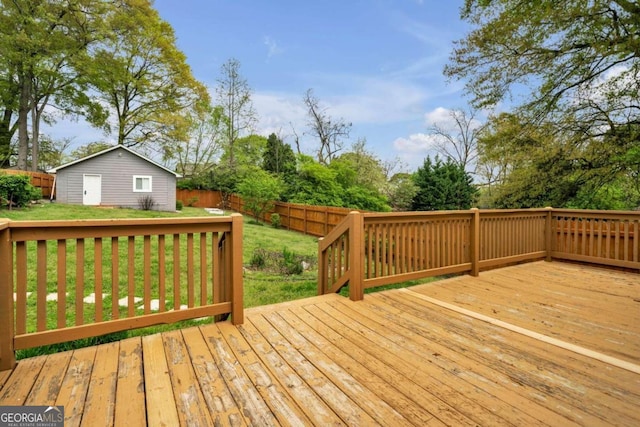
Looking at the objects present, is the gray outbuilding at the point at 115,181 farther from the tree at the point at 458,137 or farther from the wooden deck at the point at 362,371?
the tree at the point at 458,137

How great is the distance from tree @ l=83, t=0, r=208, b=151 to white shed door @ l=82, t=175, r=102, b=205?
707cm

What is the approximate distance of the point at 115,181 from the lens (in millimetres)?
15742

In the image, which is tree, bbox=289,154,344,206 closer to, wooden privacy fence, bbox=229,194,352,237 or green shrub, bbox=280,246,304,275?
wooden privacy fence, bbox=229,194,352,237

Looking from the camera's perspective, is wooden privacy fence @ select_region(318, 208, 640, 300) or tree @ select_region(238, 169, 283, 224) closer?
wooden privacy fence @ select_region(318, 208, 640, 300)

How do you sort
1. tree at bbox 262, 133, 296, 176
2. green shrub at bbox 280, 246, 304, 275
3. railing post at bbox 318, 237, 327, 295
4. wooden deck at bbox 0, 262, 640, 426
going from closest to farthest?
1. wooden deck at bbox 0, 262, 640, 426
2. railing post at bbox 318, 237, 327, 295
3. green shrub at bbox 280, 246, 304, 275
4. tree at bbox 262, 133, 296, 176

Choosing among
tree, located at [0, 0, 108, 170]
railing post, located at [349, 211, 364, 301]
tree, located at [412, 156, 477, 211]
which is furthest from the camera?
tree, located at [0, 0, 108, 170]

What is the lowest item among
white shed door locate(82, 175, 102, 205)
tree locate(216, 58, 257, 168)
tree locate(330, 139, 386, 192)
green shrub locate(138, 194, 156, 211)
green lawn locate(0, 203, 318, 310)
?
green lawn locate(0, 203, 318, 310)

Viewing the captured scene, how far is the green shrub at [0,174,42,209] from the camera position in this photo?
1070cm

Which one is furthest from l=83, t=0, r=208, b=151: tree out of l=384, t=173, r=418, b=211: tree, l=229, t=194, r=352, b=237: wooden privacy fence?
l=384, t=173, r=418, b=211: tree

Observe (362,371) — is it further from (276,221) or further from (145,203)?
(145,203)

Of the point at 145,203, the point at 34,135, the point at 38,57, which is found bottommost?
the point at 145,203

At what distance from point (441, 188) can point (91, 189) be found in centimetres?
1657

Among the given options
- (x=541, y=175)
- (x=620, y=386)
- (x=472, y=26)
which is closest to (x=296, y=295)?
(x=620, y=386)

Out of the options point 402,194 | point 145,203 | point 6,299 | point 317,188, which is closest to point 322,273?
point 6,299
